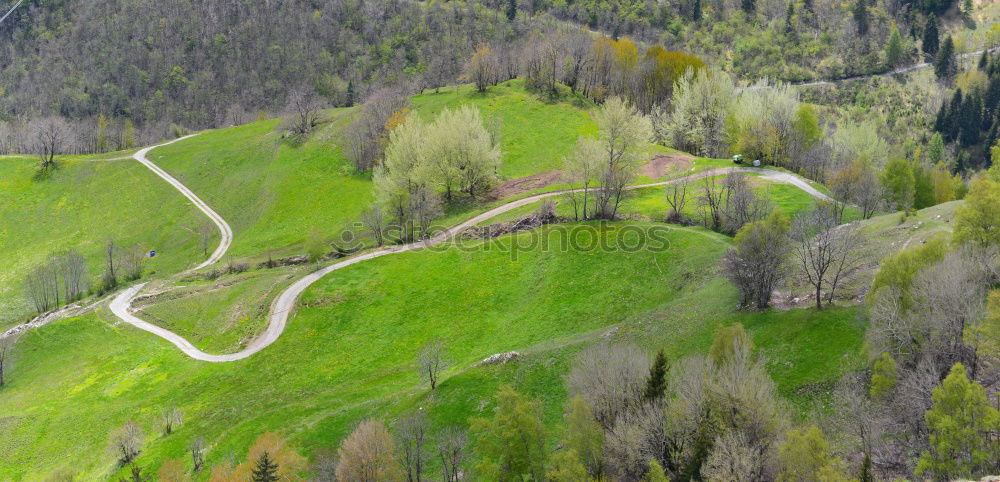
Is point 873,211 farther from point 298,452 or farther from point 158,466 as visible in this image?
point 158,466

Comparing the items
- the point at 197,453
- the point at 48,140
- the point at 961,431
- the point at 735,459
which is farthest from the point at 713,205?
the point at 48,140

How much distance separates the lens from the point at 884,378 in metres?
42.8

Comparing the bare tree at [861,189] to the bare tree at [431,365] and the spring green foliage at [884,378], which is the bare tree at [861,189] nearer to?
the spring green foliage at [884,378]

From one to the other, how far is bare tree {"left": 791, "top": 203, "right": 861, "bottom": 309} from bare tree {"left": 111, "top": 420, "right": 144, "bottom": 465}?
65850 mm

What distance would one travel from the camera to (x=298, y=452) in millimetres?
59344

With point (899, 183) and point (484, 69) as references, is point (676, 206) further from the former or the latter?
point (484, 69)

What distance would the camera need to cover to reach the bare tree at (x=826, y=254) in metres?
54.8

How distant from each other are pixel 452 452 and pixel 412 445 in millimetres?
3680

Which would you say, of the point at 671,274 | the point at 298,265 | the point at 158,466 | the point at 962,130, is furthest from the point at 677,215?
the point at 962,130

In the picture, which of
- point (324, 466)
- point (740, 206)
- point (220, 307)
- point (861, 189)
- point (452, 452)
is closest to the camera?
point (452, 452)

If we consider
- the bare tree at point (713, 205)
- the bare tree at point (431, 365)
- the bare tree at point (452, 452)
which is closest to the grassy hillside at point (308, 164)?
the bare tree at point (713, 205)

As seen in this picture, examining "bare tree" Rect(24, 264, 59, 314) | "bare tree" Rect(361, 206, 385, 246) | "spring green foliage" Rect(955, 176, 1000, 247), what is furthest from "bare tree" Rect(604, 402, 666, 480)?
"bare tree" Rect(24, 264, 59, 314)

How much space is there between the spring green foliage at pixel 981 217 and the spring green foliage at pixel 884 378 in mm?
14368

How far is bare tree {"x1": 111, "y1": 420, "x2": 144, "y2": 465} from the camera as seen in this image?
64.0 metres
